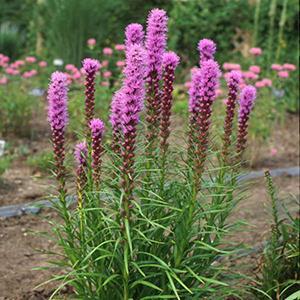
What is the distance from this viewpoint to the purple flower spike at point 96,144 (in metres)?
2.73

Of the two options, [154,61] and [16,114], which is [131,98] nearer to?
[154,61]

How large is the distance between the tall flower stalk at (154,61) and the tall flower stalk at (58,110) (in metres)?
0.33

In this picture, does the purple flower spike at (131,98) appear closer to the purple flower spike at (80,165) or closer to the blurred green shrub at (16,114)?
the purple flower spike at (80,165)

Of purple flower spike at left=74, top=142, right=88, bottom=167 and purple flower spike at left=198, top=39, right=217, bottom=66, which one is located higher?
purple flower spike at left=198, top=39, right=217, bottom=66

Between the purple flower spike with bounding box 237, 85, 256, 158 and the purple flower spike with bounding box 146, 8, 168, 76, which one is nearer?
the purple flower spike with bounding box 146, 8, 168, 76

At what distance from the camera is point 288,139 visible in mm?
7762

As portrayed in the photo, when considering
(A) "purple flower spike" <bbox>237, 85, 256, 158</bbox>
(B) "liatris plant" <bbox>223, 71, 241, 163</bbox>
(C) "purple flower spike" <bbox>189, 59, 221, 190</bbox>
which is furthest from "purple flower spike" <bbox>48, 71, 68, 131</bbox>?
(A) "purple flower spike" <bbox>237, 85, 256, 158</bbox>

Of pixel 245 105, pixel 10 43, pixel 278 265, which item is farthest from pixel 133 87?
pixel 10 43

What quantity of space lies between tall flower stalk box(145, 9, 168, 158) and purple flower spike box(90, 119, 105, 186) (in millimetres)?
193

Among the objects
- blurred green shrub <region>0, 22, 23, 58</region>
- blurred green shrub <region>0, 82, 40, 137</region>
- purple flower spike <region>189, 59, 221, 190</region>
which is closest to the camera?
purple flower spike <region>189, 59, 221, 190</region>

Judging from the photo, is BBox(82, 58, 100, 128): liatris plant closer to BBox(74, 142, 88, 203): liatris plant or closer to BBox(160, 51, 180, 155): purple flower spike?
BBox(74, 142, 88, 203): liatris plant

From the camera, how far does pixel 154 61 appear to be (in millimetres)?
2715

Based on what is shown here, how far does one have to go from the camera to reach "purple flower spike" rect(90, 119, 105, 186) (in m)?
2.73

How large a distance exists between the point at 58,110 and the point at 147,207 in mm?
507
